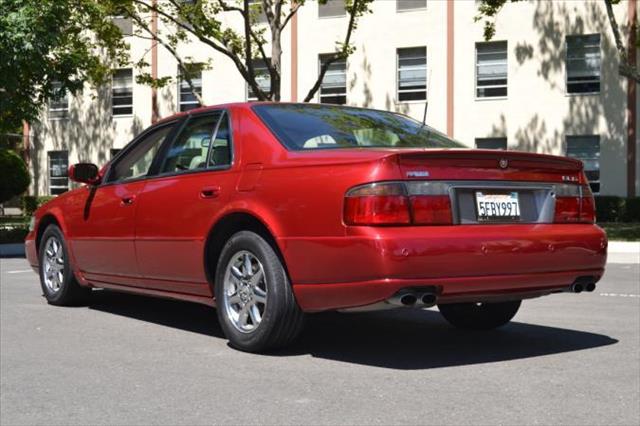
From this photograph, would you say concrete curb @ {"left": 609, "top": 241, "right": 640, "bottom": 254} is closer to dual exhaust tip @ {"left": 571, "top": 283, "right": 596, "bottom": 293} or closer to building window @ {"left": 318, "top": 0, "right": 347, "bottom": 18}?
dual exhaust tip @ {"left": 571, "top": 283, "right": 596, "bottom": 293}

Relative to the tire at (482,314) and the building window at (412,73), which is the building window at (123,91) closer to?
the building window at (412,73)

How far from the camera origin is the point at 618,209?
1037 inches

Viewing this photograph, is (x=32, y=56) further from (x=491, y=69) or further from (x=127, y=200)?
(x=491, y=69)

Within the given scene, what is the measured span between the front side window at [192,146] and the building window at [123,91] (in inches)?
1160

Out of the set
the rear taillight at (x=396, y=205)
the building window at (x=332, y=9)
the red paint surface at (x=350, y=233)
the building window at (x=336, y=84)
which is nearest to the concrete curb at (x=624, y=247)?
the red paint surface at (x=350, y=233)

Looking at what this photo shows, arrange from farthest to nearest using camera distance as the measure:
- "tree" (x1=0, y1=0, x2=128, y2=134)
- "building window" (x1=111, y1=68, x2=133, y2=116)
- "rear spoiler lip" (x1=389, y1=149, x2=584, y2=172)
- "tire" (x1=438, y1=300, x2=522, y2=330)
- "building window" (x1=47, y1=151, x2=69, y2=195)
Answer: "building window" (x1=47, y1=151, x2=69, y2=195)
"building window" (x1=111, y1=68, x2=133, y2=116)
"tree" (x1=0, y1=0, x2=128, y2=134)
"tire" (x1=438, y1=300, x2=522, y2=330)
"rear spoiler lip" (x1=389, y1=149, x2=584, y2=172)

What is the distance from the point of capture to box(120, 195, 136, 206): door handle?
6.88 meters

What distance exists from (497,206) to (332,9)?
87.5 feet

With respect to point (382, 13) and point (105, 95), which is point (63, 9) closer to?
point (382, 13)

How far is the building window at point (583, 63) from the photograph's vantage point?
27.8 meters

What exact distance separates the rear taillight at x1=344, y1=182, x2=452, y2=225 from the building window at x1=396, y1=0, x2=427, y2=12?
2561 centimetres

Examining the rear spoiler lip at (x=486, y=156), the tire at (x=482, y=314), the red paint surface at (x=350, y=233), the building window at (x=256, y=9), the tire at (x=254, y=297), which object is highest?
the building window at (x=256, y=9)

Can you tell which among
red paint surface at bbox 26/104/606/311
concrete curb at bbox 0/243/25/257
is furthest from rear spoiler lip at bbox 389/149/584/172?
concrete curb at bbox 0/243/25/257

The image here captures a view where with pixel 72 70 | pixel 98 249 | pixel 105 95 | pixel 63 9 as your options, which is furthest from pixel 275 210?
pixel 105 95
